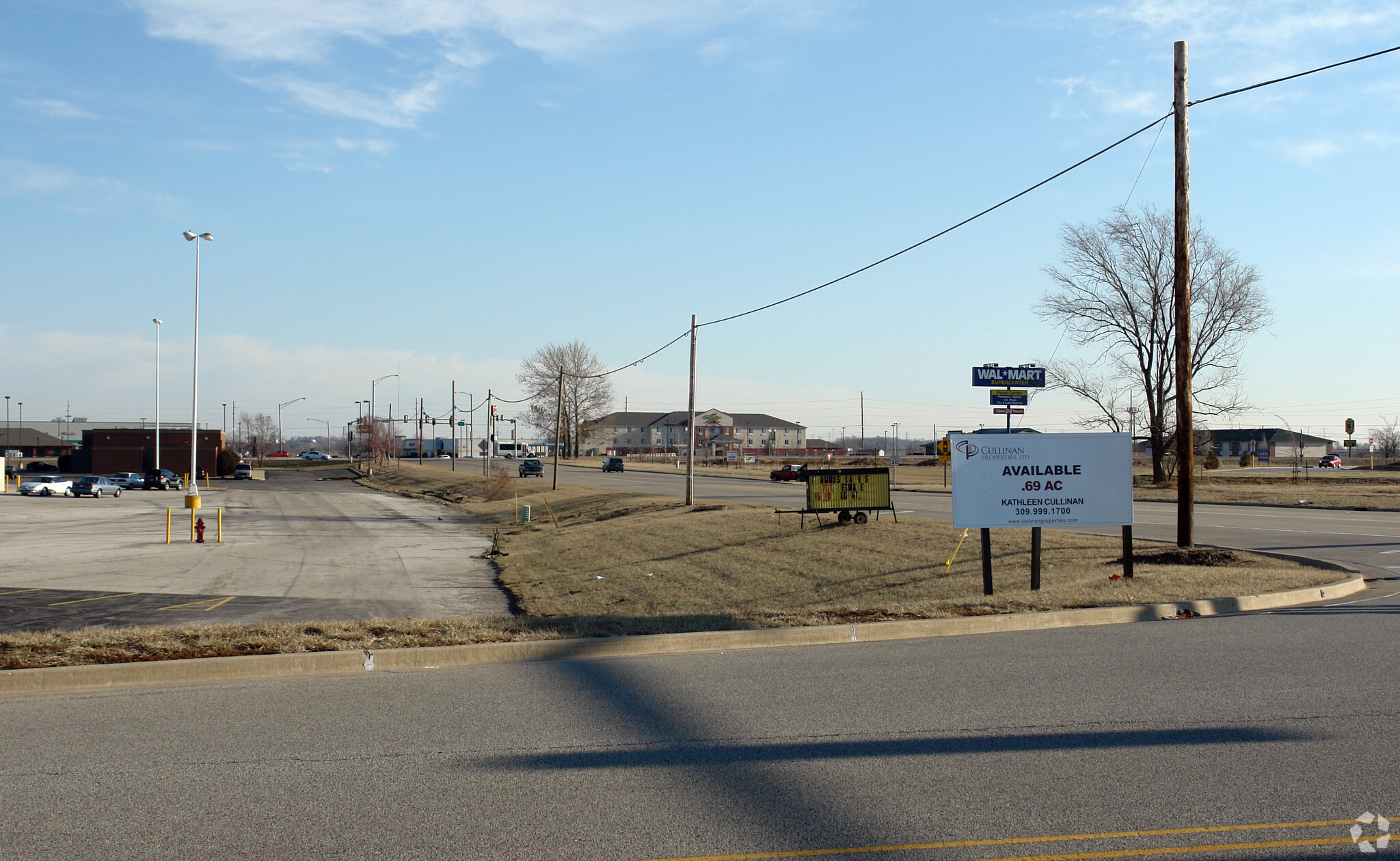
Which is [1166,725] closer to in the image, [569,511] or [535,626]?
[535,626]

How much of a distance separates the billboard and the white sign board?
954cm

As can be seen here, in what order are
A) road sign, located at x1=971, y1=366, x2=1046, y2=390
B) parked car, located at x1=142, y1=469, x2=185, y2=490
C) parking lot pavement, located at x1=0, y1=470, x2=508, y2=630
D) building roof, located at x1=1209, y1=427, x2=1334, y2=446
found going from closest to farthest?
1. road sign, located at x1=971, y1=366, x2=1046, y2=390
2. parking lot pavement, located at x1=0, y1=470, x2=508, y2=630
3. parked car, located at x1=142, y1=469, x2=185, y2=490
4. building roof, located at x1=1209, y1=427, x2=1334, y2=446

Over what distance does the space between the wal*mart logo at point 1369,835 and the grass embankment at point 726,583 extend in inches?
238

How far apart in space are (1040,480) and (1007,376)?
2.44 metres

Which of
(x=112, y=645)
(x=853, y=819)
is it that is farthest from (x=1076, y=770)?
(x=112, y=645)

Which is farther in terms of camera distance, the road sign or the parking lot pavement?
the parking lot pavement

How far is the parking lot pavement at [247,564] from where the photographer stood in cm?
1712

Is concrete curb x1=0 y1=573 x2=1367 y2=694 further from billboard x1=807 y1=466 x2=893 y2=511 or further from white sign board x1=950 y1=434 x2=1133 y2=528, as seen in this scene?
billboard x1=807 y1=466 x2=893 y2=511

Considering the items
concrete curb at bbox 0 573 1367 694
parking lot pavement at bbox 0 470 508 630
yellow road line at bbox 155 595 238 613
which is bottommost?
parking lot pavement at bbox 0 470 508 630

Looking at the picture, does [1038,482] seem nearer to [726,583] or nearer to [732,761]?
[726,583]

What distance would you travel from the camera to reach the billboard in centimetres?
2436

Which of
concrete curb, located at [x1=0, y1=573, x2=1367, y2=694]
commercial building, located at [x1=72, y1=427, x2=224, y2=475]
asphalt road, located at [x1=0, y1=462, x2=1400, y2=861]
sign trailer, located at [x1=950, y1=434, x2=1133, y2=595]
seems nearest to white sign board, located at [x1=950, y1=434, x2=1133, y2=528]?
sign trailer, located at [x1=950, y1=434, x2=1133, y2=595]

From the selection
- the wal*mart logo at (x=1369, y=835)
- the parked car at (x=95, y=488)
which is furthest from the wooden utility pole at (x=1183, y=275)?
the parked car at (x=95, y=488)

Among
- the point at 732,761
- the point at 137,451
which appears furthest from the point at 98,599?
the point at 137,451
